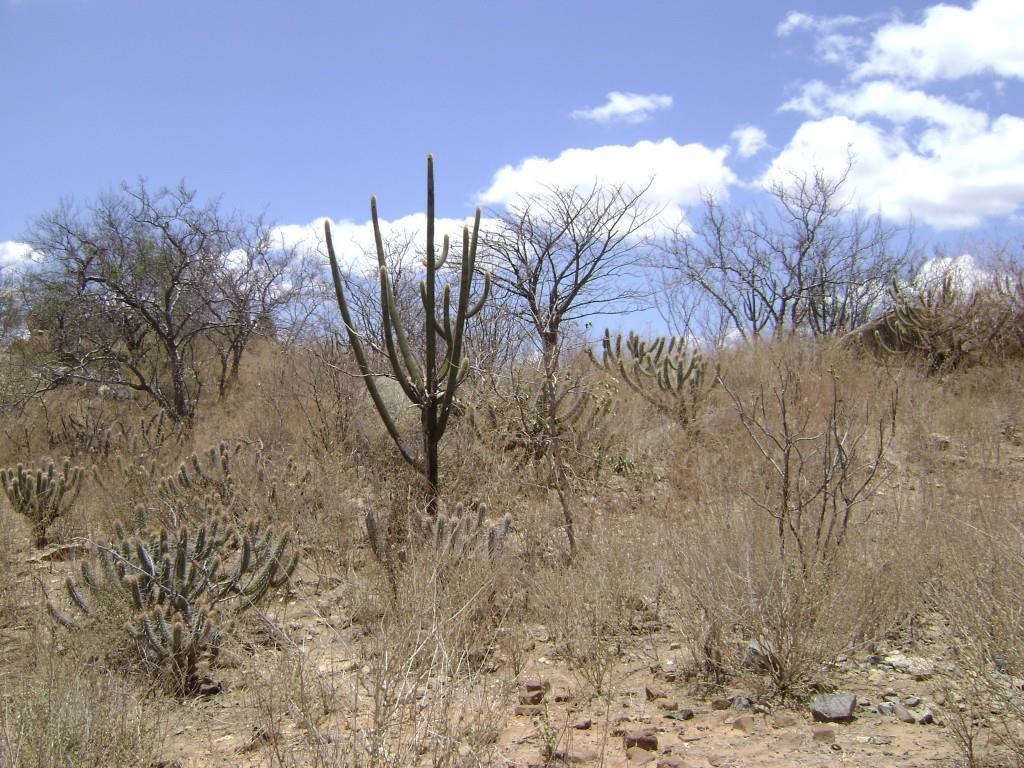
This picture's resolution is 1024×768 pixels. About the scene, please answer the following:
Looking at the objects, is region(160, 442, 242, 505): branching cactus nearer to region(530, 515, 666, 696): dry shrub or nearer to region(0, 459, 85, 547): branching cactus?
region(0, 459, 85, 547): branching cactus

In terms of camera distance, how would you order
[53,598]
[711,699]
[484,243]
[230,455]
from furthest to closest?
1. [484,243]
2. [230,455]
3. [53,598]
4. [711,699]

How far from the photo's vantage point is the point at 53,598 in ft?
17.6

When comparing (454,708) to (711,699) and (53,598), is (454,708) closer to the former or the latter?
(711,699)

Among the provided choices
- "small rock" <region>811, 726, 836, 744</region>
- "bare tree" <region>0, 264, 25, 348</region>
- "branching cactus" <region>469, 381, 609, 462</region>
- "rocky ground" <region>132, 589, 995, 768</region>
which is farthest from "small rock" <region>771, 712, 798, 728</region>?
"bare tree" <region>0, 264, 25, 348</region>

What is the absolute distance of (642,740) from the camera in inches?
125

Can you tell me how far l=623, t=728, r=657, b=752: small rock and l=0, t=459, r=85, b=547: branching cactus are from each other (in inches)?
216

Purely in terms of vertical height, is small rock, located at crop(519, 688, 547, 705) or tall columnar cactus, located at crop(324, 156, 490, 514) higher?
tall columnar cactus, located at crop(324, 156, 490, 514)

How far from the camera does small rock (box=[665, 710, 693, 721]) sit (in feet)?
11.3

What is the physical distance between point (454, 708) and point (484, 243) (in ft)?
34.7

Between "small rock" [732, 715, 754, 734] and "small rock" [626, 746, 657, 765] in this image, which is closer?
"small rock" [626, 746, 657, 765]

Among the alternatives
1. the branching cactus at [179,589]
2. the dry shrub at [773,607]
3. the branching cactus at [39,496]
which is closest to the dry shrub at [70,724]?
the branching cactus at [179,589]

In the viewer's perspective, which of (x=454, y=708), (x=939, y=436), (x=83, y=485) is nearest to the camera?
(x=454, y=708)

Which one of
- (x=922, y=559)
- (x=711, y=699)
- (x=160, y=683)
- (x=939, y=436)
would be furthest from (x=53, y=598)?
(x=939, y=436)

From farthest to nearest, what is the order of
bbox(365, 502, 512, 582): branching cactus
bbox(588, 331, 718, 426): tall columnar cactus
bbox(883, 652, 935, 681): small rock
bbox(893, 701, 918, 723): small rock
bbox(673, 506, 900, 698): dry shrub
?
bbox(588, 331, 718, 426): tall columnar cactus → bbox(365, 502, 512, 582): branching cactus → bbox(883, 652, 935, 681): small rock → bbox(673, 506, 900, 698): dry shrub → bbox(893, 701, 918, 723): small rock
